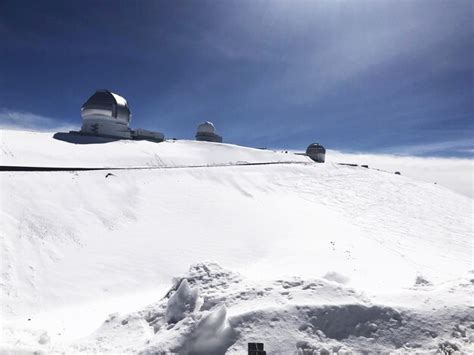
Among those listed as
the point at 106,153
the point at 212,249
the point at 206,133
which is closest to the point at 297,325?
the point at 212,249

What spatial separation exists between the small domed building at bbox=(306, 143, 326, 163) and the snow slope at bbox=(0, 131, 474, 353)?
1817cm

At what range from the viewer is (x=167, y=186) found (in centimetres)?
2445

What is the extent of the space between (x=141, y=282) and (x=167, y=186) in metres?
11.5

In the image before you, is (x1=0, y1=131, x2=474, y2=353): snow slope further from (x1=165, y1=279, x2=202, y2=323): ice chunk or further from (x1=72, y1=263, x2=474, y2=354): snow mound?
(x1=165, y1=279, x2=202, y2=323): ice chunk

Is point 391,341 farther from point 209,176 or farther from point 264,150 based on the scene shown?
point 264,150

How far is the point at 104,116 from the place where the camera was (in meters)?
41.1

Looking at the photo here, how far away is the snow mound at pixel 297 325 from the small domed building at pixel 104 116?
36.2 m

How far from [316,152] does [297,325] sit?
49.0 metres

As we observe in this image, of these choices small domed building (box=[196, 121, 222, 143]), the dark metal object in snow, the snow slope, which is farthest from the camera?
small domed building (box=[196, 121, 222, 143])

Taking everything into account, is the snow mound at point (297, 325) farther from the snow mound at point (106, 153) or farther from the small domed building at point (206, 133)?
the small domed building at point (206, 133)

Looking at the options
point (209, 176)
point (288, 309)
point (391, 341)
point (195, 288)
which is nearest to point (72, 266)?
point (195, 288)

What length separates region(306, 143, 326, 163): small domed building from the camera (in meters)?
54.2

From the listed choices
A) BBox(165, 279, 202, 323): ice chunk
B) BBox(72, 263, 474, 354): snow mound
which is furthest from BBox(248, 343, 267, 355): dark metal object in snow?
BBox(165, 279, 202, 323): ice chunk

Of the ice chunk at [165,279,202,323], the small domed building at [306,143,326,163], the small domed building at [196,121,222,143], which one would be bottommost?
the ice chunk at [165,279,202,323]
